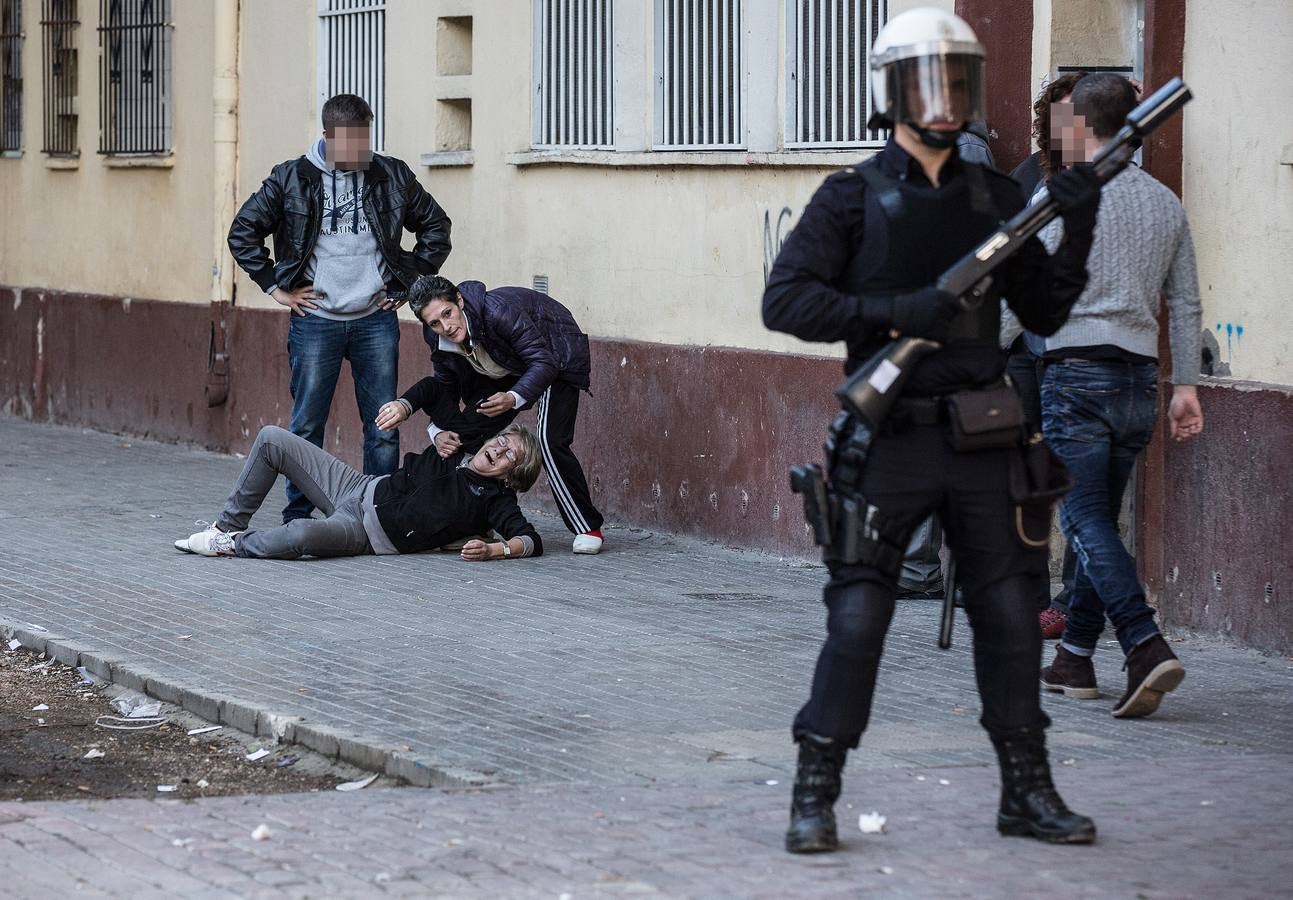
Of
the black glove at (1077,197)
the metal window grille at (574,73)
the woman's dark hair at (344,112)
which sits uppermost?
the metal window grille at (574,73)

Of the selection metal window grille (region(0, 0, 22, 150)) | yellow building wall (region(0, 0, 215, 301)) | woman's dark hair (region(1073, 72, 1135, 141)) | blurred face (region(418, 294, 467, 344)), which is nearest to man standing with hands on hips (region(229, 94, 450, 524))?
blurred face (region(418, 294, 467, 344))

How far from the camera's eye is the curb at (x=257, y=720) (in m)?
6.27

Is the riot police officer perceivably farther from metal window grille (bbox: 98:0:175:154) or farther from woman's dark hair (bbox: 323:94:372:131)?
metal window grille (bbox: 98:0:175:154)

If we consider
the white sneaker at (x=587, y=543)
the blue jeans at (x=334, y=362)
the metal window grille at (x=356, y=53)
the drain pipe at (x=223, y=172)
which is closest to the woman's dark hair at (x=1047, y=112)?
the white sneaker at (x=587, y=543)

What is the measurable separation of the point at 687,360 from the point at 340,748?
4969mm

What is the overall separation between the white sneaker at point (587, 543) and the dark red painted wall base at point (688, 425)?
69 cm

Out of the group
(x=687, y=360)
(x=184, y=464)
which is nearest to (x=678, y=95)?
(x=687, y=360)

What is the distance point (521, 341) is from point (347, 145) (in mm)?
1490

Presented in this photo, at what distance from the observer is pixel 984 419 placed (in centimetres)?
524

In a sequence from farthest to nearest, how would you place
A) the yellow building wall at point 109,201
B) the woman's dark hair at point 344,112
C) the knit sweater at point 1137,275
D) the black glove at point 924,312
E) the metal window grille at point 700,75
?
the yellow building wall at point 109,201 < the metal window grille at point 700,75 < the woman's dark hair at point 344,112 < the knit sweater at point 1137,275 < the black glove at point 924,312

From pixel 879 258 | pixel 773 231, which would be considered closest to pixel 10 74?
pixel 773 231

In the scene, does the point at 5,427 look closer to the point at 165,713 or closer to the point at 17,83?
the point at 17,83

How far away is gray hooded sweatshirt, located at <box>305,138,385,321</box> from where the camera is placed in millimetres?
11305

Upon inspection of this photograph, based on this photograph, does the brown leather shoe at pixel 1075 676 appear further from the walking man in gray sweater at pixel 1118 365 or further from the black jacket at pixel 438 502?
the black jacket at pixel 438 502
